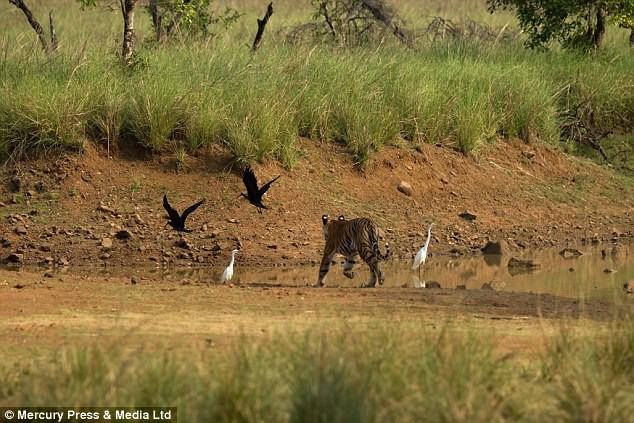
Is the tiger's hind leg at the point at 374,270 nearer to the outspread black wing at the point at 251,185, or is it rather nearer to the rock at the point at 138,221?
the outspread black wing at the point at 251,185

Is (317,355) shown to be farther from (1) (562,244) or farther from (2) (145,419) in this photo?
(1) (562,244)

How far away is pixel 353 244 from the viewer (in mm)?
11977

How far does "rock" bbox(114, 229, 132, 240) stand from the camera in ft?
45.0

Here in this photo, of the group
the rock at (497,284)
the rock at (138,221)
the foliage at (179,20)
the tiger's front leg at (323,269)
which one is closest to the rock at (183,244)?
the rock at (138,221)

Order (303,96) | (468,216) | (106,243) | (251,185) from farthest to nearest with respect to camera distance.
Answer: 1. (303,96)
2. (468,216)
3. (106,243)
4. (251,185)

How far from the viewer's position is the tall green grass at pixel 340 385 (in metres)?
5.80

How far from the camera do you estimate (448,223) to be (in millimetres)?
15484

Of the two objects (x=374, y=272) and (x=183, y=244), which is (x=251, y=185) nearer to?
(x=183, y=244)

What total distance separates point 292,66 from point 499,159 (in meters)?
3.48

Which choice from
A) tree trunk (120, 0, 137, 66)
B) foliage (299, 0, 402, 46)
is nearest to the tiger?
tree trunk (120, 0, 137, 66)

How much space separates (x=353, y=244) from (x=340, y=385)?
20.3ft

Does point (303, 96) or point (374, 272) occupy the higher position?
point (303, 96)

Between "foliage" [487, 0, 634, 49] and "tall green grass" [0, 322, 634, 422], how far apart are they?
15.1 m

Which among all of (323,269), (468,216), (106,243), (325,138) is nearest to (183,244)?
(106,243)
